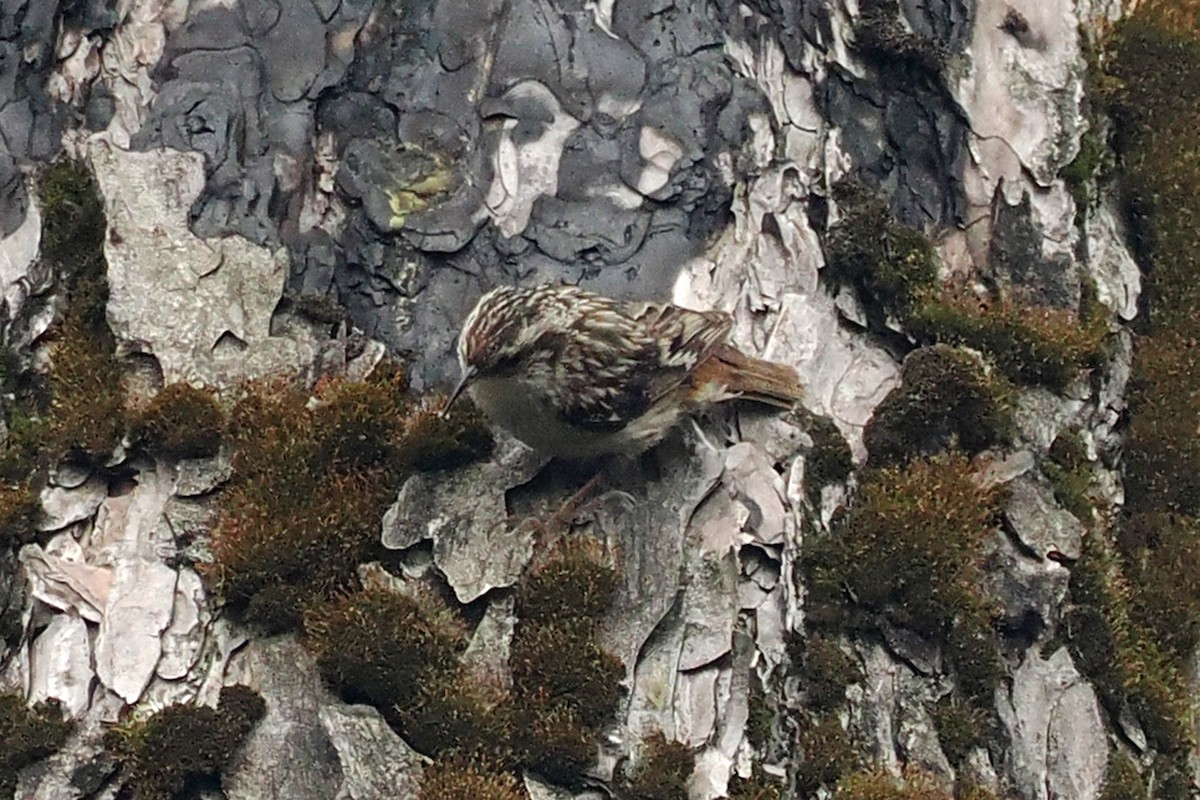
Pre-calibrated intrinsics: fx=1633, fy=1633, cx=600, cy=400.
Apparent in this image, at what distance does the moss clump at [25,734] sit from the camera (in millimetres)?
7262

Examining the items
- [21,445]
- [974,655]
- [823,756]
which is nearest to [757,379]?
[974,655]

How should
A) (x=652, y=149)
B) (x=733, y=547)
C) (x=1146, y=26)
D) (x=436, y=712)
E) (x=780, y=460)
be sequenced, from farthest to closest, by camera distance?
(x=1146, y=26), (x=652, y=149), (x=780, y=460), (x=733, y=547), (x=436, y=712)

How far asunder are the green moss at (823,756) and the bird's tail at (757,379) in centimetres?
176

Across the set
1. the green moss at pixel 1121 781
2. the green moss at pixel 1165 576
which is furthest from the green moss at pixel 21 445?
the green moss at pixel 1165 576

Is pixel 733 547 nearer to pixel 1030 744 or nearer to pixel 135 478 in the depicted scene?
pixel 1030 744

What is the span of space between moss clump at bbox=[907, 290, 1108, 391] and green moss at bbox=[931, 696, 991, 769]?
196 cm

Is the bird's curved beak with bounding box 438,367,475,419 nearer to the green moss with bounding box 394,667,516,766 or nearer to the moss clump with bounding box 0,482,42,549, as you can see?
the green moss with bounding box 394,667,516,766

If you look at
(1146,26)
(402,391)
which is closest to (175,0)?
(402,391)

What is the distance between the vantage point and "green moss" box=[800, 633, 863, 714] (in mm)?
7770

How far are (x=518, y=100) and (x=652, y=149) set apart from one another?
0.82m

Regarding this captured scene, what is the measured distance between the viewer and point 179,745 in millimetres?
7199

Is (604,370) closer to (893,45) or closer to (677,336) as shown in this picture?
(677,336)

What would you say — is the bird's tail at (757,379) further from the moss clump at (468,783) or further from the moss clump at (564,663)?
the moss clump at (468,783)

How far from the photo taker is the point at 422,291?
8812 millimetres
